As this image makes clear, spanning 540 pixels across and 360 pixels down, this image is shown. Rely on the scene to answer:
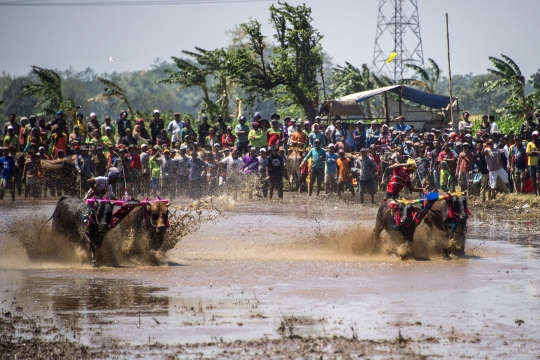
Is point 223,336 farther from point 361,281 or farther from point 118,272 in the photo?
point 118,272

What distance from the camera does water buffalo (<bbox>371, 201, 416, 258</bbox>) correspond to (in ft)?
44.8

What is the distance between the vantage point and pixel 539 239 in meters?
16.5

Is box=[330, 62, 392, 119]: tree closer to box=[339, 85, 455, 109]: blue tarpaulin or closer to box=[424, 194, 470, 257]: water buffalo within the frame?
box=[339, 85, 455, 109]: blue tarpaulin

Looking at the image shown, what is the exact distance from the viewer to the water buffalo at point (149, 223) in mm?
12984

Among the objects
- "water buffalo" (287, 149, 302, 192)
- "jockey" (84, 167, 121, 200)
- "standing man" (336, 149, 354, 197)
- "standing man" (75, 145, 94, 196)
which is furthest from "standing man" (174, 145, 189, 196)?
"jockey" (84, 167, 121, 200)

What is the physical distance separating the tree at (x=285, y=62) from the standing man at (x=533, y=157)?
1279cm

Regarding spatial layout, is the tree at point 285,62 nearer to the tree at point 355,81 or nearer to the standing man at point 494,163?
the tree at point 355,81

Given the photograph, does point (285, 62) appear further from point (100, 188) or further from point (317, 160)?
point (100, 188)

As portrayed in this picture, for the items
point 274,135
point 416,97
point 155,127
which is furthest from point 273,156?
point 416,97

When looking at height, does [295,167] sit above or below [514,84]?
below

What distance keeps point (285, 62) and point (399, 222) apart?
20368 mm

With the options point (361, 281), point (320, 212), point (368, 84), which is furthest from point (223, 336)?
point (368, 84)

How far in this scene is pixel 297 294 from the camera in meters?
10.7

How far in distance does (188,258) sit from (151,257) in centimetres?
115
